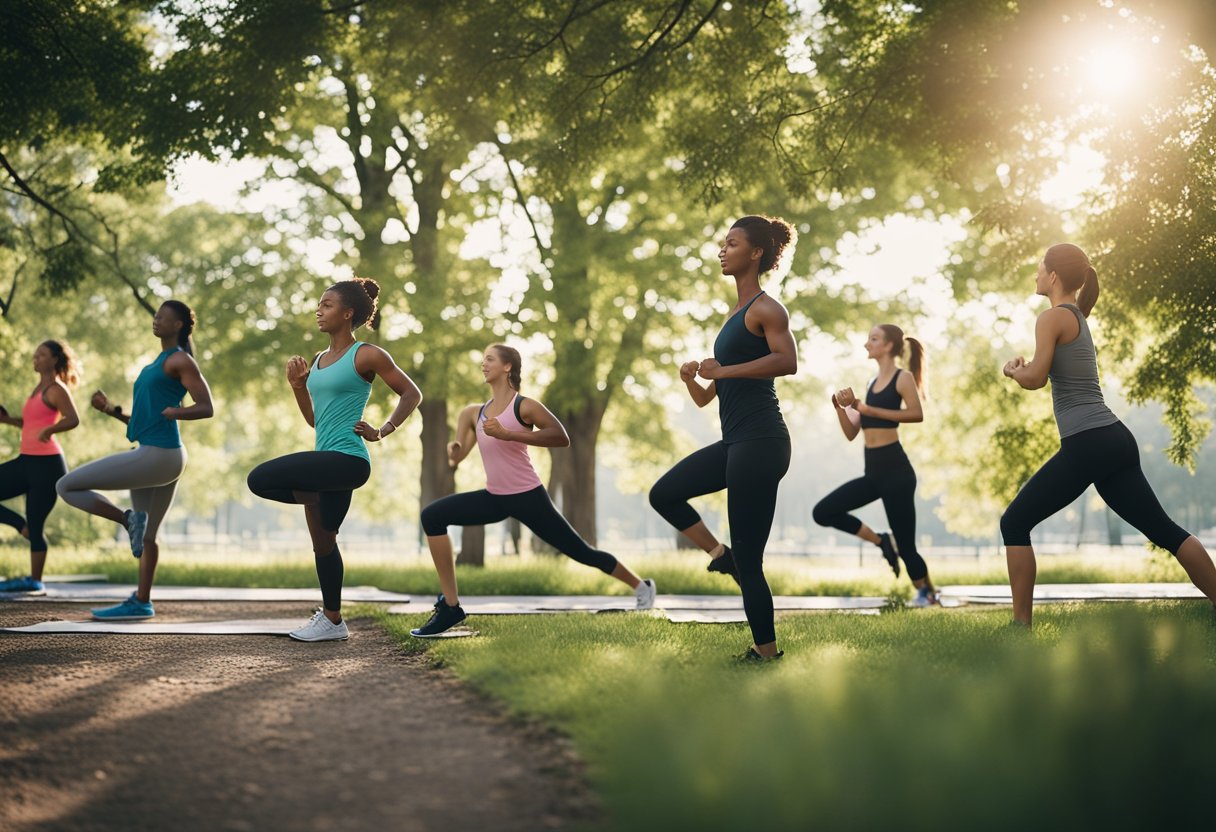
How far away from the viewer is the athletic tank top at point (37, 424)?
32.6ft

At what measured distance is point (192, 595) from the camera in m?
11.3

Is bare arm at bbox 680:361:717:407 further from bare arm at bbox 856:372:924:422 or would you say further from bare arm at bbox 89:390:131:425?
bare arm at bbox 89:390:131:425

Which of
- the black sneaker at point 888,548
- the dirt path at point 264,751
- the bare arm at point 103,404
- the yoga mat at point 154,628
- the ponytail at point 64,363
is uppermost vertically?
the ponytail at point 64,363

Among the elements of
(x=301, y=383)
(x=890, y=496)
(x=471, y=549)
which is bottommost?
(x=471, y=549)

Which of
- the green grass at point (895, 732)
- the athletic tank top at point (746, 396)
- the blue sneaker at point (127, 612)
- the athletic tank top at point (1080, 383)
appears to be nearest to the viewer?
the green grass at point (895, 732)

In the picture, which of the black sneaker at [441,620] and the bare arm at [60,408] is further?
the bare arm at [60,408]

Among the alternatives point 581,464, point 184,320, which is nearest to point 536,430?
point 184,320

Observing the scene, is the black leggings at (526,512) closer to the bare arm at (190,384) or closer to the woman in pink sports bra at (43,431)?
the bare arm at (190,384)

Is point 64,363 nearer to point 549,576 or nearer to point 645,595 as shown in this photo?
point 645,595

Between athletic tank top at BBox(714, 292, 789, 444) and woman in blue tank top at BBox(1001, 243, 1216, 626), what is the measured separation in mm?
1520

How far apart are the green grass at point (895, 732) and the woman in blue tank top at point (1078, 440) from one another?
2.96 ft

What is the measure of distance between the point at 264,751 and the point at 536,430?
12.6ft

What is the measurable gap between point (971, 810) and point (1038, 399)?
1502 centimetres

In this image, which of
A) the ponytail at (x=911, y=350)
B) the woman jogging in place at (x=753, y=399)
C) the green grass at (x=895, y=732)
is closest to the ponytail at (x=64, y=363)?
the green grass at (x=895, y=732)
